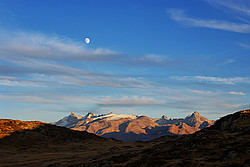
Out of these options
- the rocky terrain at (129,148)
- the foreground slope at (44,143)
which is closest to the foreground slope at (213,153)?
the rocky terrain at (129,148)

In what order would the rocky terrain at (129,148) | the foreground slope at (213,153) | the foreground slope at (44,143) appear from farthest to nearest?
the foreground slope at (44,143)
the rocky terrain at (129,148)
the foreground slope at (213,153)

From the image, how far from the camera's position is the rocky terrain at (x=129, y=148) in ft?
115

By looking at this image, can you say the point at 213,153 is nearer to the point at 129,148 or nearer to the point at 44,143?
the point at 129,148

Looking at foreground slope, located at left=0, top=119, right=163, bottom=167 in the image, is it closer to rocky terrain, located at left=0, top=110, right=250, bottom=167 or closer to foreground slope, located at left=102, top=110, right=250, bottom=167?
rocky terrain, located at left=0, top=110, right=250, bottom=167

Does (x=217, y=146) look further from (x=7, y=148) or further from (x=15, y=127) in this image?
(x=15, y=127)

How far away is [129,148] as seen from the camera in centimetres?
10425

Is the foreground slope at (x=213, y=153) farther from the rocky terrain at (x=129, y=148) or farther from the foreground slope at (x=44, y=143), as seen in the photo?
the foreground slope at (x=44, y=143)

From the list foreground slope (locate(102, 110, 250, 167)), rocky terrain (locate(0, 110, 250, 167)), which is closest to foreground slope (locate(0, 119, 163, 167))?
rocky terrain (locate(0, 110, 250, 167))

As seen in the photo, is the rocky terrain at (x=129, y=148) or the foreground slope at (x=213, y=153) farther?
the rocky terrain at (x=129, y=148)

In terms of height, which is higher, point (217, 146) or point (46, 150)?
point (217, 146)

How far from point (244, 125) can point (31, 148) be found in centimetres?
10892

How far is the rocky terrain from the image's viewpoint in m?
35.2

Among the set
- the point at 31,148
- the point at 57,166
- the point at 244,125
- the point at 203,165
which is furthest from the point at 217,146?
the point at 31,148

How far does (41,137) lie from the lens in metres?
154
